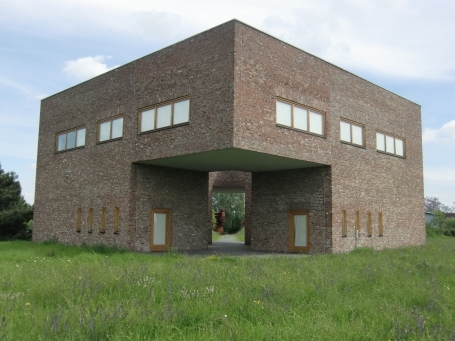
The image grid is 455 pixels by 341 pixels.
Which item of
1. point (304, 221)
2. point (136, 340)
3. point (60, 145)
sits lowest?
point (136, 340)

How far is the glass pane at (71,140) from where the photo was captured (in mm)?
22109

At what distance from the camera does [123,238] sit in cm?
1823

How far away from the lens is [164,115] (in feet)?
56.9

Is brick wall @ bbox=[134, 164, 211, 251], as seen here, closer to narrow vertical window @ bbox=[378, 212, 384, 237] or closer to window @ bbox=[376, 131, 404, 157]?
narrow vertical window @ bbox=[378, 212, 384, 237]

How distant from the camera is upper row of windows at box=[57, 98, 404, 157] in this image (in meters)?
16.6

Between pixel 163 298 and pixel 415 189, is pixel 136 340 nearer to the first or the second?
pixel 163 298

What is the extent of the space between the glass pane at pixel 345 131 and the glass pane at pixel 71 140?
40.4ft

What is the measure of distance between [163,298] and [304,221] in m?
12.3

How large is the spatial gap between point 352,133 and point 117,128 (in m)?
9.92

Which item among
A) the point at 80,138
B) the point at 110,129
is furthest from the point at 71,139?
the point at 110,129

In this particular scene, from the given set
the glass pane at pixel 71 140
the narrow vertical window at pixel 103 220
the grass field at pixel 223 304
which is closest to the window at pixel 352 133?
the grass field at pixel 223 304

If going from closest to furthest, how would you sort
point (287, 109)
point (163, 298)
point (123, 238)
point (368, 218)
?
point (163, 298) → point (287, 109) → point (123, 238) → point (368, 218)

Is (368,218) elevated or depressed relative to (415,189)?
depressed

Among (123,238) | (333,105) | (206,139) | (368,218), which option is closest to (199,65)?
(206,139)
